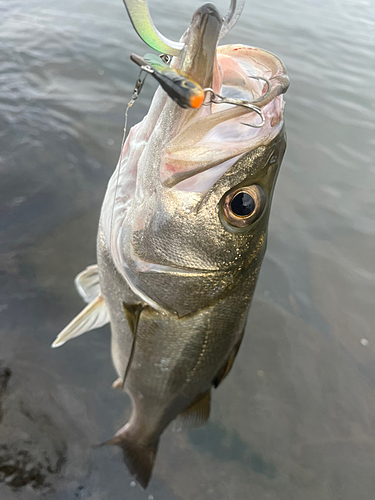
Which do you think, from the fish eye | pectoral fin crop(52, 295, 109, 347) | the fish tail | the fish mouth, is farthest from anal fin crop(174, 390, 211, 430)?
the fish mouth

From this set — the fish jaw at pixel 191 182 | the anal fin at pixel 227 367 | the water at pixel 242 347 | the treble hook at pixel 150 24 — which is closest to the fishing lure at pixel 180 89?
the treble hook at pixel 150 24

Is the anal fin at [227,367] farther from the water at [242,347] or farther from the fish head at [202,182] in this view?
the water at [242,347]

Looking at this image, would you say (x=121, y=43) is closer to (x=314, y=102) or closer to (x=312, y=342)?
(x=314, y=102)

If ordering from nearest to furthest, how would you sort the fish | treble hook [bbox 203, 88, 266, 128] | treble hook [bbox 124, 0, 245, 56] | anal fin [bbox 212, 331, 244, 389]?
treble hook [bbox 124, 0, 245, 56] → treble hook [bbox 203, 88, 266, 128] → the fish → anal fin [bbox 212, 331, 244, 389]

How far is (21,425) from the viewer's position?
218 cm

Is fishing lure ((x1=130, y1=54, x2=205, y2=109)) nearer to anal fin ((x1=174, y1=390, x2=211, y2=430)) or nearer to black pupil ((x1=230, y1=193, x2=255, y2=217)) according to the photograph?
black pupil ((x1=230, y1=193, x2=255, y2=217))

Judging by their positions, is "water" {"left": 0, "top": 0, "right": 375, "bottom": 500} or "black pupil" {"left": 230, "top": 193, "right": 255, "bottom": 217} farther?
"water" {"left": 0, "top": 0, "right": 375, "bottom": 500}

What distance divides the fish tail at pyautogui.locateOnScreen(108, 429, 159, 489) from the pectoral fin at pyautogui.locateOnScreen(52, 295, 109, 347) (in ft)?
2.58

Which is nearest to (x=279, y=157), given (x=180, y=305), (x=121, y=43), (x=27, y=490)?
(x=180, y=305)

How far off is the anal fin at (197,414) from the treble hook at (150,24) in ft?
5.93

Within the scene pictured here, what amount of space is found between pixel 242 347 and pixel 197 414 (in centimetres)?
98

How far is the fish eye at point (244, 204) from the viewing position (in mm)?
1141

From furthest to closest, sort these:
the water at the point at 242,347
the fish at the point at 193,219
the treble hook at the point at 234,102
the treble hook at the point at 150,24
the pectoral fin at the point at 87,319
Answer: the water at the point at 242,347
the pectoral fin at the point at 87,319
the fish at the point at 193,219
the treble hook at the point at 234,102
the treble hook at the point at 150,24

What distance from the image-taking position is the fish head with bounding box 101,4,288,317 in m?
1.04
